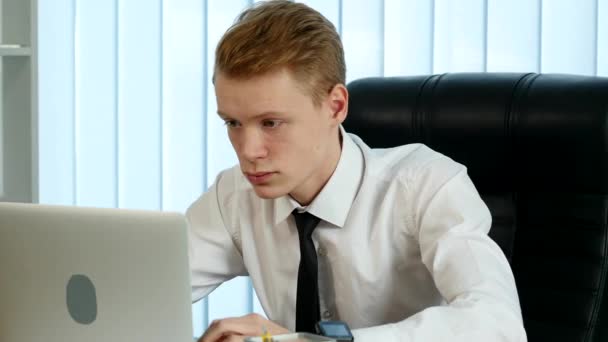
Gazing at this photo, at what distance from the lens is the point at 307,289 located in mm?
1663

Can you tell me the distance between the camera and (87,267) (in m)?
1.21

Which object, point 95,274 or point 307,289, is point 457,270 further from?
point 95,274

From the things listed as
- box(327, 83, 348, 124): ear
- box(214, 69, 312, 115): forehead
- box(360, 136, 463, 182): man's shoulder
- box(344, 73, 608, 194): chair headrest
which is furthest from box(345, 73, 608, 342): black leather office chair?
box(214, 69, 312, 115): forehead

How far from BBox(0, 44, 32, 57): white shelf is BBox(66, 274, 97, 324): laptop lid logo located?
1536 millimetres

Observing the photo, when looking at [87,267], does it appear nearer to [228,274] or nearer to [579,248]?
[228,274]

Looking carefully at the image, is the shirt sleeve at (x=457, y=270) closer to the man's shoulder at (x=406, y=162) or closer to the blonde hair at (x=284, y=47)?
the man's shoulder at (x=406, y=162)

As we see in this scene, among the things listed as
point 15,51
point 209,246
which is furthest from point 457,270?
point 15,51

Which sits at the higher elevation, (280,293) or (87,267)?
(87,267)

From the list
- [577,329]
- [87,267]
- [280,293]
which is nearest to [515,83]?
[577,329]

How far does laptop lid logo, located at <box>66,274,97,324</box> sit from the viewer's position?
3.95 ft

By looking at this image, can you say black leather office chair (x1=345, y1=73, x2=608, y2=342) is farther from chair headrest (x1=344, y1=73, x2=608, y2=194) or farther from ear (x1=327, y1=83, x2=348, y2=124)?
ear (x1=327, y1=83, x2=348, y2=124)

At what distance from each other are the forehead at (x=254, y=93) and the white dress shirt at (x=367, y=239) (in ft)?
0.73

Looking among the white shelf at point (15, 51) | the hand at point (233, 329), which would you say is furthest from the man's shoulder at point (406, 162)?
the white shelf at point (15, 51)

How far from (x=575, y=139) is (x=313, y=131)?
18.8 inches
